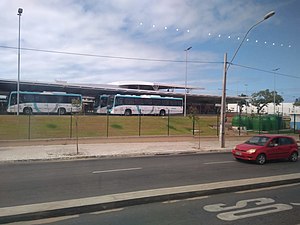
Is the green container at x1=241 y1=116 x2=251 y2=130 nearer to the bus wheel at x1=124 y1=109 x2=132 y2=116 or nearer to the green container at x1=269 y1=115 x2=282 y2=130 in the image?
the green container at x1=269 y1=115 x2=282 y2=130

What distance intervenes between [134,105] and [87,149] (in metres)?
27.5

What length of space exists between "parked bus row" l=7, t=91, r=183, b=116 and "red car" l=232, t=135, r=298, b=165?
811 inches

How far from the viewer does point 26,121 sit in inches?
1125

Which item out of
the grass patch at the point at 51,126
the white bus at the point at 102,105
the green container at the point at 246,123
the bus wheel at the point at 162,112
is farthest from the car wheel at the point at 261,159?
the bus wheel at the point at 162,112

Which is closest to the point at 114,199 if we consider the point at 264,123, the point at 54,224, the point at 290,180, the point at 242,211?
the point at 54,224

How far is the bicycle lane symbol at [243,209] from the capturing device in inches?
254

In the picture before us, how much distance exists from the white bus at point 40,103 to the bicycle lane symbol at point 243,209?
33.2 m

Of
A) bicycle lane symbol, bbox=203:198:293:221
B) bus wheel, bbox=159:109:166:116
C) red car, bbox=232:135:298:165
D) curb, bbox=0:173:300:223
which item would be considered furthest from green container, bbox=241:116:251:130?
bicycle lane symbol, bbox=203:198:293:221

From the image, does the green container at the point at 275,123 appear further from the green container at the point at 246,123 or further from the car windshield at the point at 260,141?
the car windshield at the point at 260,141

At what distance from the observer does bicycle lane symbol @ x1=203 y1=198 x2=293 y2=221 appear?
6463 millimetres

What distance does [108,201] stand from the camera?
705cm

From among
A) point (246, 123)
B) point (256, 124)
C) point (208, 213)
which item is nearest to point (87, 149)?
point (208, 213)

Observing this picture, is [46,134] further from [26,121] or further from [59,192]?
[59,192]

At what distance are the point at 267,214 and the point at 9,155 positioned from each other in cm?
1460
